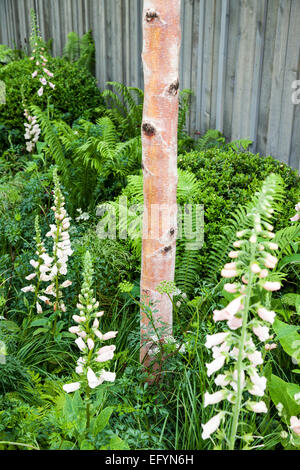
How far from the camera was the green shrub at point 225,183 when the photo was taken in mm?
3471

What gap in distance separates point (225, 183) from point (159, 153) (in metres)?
1.38

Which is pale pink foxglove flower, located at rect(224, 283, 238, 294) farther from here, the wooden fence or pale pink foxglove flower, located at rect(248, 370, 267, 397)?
the wooden fence

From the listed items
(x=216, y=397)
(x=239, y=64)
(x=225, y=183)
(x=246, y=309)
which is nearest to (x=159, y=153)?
(x=246, y=309)

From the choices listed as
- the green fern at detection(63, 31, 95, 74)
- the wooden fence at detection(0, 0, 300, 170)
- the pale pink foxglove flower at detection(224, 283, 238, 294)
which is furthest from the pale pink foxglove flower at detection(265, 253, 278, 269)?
the green fern at detection(63, 31, 95, 74)

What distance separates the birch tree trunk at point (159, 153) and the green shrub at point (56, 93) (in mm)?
3993

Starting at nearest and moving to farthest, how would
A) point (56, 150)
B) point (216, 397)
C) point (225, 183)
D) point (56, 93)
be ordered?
1. point (216, 397)
2. point (225, 183)
3. point (56, 150)
4. point (56, 93)

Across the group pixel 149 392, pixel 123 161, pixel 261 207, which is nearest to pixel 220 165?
pixel 123 161

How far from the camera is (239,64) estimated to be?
457 centimetres

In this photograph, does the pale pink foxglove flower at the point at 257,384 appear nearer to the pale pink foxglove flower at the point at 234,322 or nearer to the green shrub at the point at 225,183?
the pale pink foxglove flower at the point at 234,322

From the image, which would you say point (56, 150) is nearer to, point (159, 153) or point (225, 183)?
point (225, 183)

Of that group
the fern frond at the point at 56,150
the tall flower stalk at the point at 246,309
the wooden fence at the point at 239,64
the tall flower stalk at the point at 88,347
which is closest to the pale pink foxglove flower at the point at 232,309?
the tall flower stalk at the point at 246,309

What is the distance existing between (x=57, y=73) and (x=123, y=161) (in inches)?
109

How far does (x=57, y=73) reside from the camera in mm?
6629

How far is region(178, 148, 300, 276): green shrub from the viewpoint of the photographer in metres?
3.47
